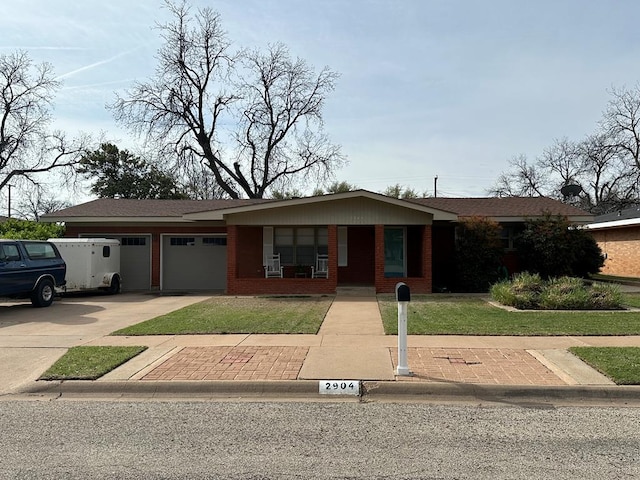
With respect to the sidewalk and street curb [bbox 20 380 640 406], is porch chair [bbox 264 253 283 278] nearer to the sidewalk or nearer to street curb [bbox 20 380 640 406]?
the sidewalk

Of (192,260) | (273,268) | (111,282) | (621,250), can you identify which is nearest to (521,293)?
(273,268)

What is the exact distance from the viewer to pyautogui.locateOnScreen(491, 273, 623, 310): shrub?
12.2 metres

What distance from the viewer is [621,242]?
2541cm

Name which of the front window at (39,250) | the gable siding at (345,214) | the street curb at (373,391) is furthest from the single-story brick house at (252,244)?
the street curb at (373,391)

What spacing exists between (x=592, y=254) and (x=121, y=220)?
17.2m

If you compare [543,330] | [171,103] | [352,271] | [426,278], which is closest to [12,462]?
[543,330]

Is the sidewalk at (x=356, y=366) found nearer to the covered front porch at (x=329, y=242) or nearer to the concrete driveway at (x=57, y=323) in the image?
the concrete driveway at (x=57, y=323)

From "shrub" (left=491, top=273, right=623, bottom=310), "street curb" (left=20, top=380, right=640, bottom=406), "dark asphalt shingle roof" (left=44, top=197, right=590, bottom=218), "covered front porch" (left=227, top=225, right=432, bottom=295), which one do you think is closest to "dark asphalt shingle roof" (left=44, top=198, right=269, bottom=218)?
"dark asphalt shingle roof" (left=44, top=197, right=590, bottom=218)

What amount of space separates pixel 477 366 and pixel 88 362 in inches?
216

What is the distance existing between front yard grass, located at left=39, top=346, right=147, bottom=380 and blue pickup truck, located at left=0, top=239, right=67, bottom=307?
5.70 metres

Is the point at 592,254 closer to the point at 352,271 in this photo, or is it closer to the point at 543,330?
the point at 352,271

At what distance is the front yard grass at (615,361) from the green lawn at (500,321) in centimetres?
150

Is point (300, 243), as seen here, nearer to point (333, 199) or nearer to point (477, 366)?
point (333, 199)

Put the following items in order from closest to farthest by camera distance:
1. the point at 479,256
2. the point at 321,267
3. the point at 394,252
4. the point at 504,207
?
the point at 479,256 → the point at 321,267 → the point at 394,252 → the point at 504,207
